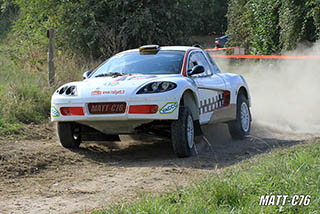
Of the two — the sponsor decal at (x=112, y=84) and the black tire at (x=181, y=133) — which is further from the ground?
the sponsor decal at (x=112, y=84)

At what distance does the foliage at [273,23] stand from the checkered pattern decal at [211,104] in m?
8.46

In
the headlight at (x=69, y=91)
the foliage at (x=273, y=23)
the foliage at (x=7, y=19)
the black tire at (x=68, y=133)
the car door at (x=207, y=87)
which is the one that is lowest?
the foliage at (x=7, y=19)

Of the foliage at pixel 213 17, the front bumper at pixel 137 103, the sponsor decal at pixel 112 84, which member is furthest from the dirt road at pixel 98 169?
the foliage at pixel 213 17

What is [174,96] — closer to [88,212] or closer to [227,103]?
[227,103]

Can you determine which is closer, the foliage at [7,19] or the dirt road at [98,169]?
the dirt road at [98,169]

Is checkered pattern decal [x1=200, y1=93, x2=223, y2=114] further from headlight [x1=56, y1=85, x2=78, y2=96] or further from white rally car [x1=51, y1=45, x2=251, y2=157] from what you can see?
headlight [x1=56, y1=85, x2=78, y2=96]

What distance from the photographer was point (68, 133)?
907 cm

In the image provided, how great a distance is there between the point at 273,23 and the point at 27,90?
1178cm

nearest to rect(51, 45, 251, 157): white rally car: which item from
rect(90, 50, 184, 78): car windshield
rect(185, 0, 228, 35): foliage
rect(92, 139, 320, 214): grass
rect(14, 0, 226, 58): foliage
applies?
rect(90, 50, 184, 78): car windshield

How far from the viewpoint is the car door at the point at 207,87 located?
31.0 feet

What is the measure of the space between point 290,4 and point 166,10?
4.01 meters

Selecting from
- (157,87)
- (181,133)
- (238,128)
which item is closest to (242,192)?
(181,133)

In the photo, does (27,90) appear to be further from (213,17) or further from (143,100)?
(213,17)

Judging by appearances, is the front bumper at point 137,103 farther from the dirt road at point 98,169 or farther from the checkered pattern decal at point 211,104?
the checkered pattern decal at point 211,104
